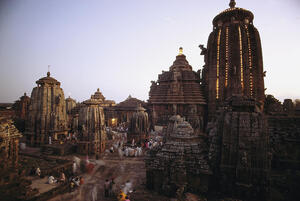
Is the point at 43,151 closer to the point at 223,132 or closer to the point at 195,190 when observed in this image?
the point at 195,190

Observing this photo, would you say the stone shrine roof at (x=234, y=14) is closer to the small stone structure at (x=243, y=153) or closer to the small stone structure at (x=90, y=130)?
the small stone structure at (x=243, y=153)

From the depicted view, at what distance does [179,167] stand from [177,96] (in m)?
18.9

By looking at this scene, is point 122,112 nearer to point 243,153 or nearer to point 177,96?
point 177,96

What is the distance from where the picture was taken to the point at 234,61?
78.7ft

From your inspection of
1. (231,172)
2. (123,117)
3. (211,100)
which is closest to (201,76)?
(211,100)

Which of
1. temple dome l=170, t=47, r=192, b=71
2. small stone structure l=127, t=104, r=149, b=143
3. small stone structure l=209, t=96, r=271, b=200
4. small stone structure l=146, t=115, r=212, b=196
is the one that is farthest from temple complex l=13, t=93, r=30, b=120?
small stone structure l=209, t=96, r=271, b=200

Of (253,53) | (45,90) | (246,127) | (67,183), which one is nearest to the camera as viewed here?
(246,127)

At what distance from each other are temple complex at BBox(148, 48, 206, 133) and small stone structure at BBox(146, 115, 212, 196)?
51.5ft

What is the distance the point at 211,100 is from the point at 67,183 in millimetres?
22139

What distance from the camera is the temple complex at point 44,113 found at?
19.9 meters

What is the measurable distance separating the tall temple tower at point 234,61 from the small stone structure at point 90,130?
17.4m

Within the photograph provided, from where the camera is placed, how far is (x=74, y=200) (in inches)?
343

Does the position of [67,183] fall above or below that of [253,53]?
below

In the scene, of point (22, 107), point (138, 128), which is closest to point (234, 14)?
point (138, 128)
